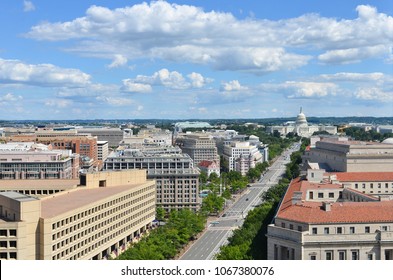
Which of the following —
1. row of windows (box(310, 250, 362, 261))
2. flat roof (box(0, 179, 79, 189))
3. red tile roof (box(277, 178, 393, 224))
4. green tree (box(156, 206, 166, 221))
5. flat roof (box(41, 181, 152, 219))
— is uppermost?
red tile roof (box(277, 178, 393, 224))

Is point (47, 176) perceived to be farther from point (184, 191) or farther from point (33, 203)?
point (33, 203)

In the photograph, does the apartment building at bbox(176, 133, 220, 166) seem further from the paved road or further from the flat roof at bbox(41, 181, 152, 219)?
the flat roof at bbox(41, 181, 152, 219)

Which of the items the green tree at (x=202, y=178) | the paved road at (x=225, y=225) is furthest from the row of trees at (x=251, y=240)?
the green tree at (x=202, y=178)

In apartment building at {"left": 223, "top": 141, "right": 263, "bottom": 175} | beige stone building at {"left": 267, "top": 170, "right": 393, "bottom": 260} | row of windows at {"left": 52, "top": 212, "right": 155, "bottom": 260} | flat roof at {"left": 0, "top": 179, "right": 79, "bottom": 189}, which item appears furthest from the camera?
apartment building at {"left": 223, "top": 141, "right": 263, "bottom": 175}

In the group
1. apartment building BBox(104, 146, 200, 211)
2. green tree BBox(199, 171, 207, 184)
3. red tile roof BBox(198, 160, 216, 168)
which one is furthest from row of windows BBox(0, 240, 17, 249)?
red tile roof BBox(198, 160, 216, 168)

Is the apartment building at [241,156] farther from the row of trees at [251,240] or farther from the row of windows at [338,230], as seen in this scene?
the row of windows at [338,230]

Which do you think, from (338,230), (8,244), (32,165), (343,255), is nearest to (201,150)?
(32,165)

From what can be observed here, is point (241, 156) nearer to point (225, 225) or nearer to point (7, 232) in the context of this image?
point (225, 225)
